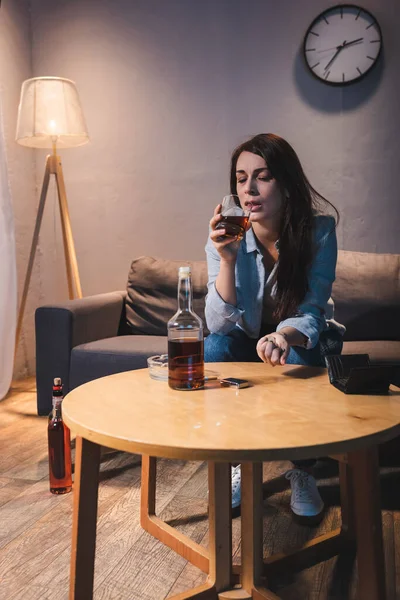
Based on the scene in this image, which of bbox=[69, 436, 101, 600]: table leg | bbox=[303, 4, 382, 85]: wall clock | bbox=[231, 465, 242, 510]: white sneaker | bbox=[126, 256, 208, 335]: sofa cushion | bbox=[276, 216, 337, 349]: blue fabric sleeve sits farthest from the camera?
bbox=[303, 4, 382, 85]: wall clock

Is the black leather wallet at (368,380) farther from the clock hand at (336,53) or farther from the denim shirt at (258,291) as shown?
the clock hand at (336,53)

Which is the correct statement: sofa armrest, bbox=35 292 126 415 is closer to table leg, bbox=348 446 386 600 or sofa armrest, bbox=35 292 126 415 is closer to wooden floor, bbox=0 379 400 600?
wooden floor, bbox=0 379 400 600

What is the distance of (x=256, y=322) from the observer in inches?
69.7

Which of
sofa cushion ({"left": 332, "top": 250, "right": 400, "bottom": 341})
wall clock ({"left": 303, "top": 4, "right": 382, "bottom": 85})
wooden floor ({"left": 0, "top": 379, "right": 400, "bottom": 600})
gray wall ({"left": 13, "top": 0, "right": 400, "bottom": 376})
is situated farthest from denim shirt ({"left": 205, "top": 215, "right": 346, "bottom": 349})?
wall clock ({"left": 303, "top": 4, "right": 382, "bottom": 85})

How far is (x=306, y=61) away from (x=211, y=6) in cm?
63

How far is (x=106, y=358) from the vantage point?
2.34 metres

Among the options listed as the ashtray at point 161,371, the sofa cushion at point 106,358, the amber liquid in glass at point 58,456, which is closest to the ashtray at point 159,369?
the ashtray at point 161,371

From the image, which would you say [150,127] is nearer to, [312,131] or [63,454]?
[312,131]

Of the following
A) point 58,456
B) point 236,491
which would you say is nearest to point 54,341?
point 58,456

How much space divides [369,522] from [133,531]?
777 millimetres

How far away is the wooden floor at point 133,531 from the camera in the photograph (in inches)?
50.8

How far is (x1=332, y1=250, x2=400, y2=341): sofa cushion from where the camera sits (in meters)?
2.56

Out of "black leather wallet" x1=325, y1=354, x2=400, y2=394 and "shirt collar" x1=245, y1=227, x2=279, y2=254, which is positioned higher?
"shirt collar" x1=245, y1=227, x2=279, y2=254

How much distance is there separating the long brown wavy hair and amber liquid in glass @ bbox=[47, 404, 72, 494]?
758mm
